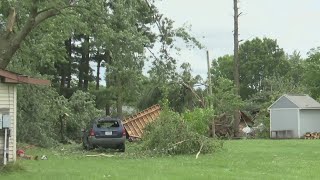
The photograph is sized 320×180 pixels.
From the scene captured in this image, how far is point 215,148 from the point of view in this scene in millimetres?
22422

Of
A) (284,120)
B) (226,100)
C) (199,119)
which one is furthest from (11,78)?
(284,120)

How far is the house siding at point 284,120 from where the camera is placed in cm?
4266

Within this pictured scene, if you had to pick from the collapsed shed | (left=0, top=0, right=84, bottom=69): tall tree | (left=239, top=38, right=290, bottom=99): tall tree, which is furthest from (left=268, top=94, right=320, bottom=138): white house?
(left=239, top=38, right=290, bottom=99): tall tree

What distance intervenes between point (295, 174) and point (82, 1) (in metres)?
8.34

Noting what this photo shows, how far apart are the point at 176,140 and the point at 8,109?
8138 mm

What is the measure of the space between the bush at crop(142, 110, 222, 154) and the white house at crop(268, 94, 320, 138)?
828 inches

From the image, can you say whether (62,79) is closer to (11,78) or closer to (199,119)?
(199,119)

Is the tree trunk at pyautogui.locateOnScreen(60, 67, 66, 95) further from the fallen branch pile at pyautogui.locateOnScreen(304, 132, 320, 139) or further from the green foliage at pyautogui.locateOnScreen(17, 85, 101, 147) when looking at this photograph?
the fallen branch pile at pyautogui.locateOnScreen(304, 132, 320, 139)

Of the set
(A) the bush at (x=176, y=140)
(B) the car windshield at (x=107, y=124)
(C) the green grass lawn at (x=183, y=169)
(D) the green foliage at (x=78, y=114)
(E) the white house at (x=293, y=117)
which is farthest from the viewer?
(E) the white house at (x=293, y=117)

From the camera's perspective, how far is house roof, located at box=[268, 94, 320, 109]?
42.8m

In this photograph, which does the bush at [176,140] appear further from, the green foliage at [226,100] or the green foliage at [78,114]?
the green foliage at [226,100]

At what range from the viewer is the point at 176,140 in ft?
72.0

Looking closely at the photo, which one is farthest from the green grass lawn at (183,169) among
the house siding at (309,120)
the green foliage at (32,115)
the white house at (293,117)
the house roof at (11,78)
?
the house siding at (309,120)

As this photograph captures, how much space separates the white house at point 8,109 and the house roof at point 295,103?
30498mm
